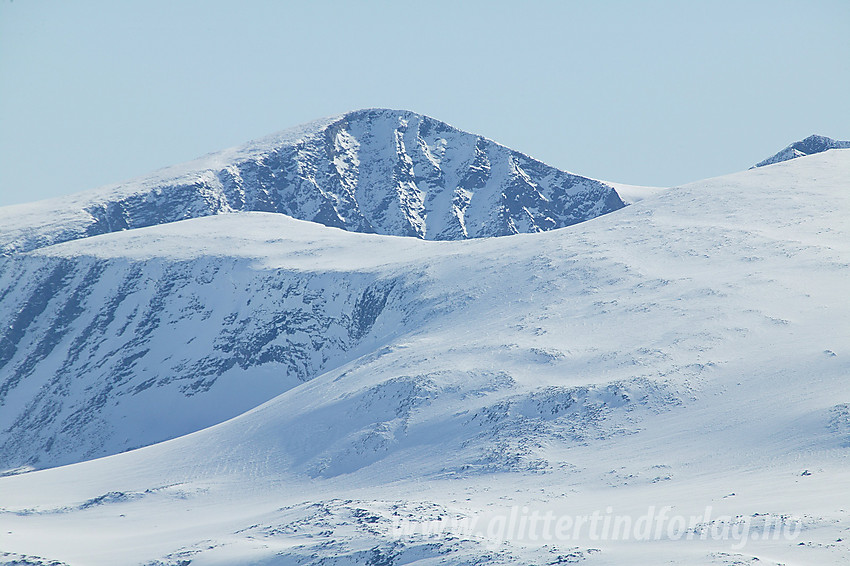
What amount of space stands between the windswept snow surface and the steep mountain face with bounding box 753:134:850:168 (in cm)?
6855

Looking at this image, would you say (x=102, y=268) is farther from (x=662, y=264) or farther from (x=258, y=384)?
(x=662, y=264)

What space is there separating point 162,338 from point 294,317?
13854 millimetres

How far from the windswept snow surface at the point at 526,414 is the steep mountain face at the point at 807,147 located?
68.6 meters

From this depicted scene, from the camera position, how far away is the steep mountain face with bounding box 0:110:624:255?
550 ft

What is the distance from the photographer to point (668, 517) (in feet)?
129

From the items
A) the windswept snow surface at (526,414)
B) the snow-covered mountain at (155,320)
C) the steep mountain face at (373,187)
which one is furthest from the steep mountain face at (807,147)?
the snow-covered mountain at (155,320)

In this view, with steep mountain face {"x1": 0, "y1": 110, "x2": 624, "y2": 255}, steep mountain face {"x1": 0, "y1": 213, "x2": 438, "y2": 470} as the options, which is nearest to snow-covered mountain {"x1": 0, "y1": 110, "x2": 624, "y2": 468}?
steep mountain face {"x1": 0, "y1": 213, "x2": 438, "y2": 470}

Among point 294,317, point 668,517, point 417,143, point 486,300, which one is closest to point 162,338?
point 294,317

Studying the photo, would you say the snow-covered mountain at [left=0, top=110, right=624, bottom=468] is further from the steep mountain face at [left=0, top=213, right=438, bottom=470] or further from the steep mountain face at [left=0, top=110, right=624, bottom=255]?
the steep mountain face at [left=0, top=110, right=624, bottom=255]

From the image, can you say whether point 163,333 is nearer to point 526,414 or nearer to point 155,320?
point 155,320

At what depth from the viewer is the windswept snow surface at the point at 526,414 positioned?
41688 millimetres

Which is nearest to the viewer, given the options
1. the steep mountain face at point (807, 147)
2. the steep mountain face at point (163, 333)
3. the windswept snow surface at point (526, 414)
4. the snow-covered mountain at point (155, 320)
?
the windswept snow surface at point (526, 414)

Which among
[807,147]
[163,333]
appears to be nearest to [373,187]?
[807,147]

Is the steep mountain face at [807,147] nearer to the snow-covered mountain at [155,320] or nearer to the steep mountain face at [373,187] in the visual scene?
the steep mountain face at [373,187]
